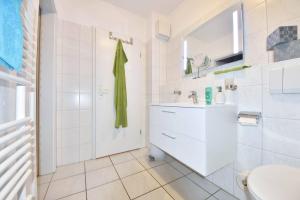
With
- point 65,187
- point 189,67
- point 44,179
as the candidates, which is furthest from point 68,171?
point 189,67

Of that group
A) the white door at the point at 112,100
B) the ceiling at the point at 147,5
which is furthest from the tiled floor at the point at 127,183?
the ceiling at the point at 147,5

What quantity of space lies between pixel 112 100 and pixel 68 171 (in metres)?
1.03

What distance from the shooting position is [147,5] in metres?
2.05

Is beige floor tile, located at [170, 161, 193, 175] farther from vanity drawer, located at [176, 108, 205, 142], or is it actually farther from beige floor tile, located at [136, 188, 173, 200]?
vanity drawer, located at [176, 108, 205, 142]

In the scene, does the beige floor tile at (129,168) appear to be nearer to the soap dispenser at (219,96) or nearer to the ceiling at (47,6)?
the soap dispenser at (219,96)

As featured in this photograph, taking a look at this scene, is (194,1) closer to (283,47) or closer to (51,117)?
(283,47)

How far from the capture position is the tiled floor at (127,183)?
3.79 ft

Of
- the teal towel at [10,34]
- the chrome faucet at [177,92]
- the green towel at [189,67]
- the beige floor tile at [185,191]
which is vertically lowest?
the beige floor tile at [185,191]

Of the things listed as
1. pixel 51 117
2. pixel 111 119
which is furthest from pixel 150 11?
pixel 51 117

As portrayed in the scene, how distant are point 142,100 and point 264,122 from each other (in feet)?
5.36

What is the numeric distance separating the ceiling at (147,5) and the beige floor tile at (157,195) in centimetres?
244

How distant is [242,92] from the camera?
111 centimetres

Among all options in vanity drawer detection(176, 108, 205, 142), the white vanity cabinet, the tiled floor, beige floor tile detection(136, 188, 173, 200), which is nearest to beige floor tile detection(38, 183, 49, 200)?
the tiled floor

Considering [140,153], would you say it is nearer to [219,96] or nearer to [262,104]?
[219,96]
